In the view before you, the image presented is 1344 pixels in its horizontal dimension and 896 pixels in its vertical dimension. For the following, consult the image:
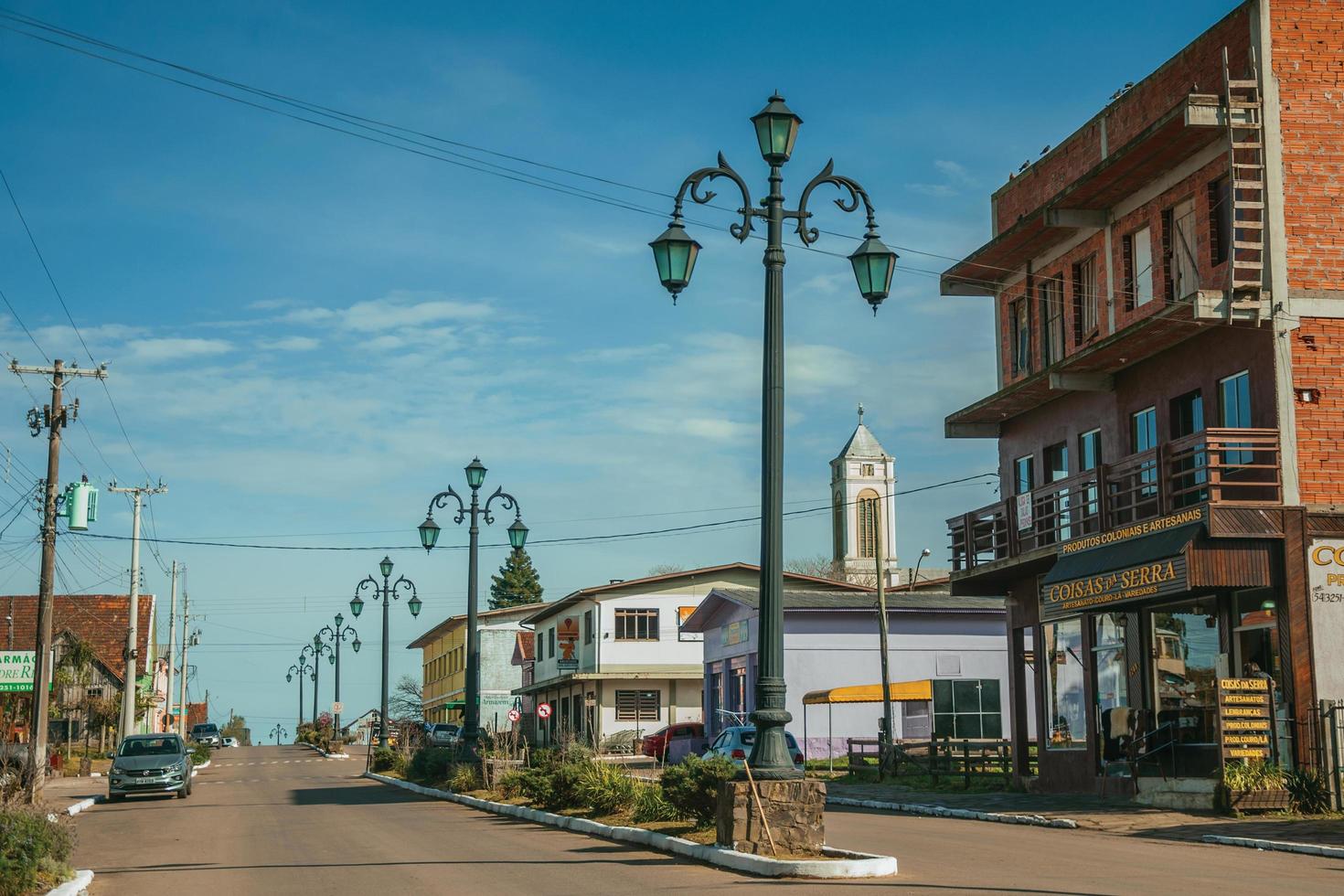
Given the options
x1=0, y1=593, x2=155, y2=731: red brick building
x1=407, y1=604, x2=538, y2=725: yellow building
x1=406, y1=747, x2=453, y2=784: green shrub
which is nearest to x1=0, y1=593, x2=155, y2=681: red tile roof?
x1=0, y1=593, x2=155, y2=731: red brick building

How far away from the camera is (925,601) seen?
48250 millimetres

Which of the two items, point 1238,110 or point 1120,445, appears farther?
point 1120,445

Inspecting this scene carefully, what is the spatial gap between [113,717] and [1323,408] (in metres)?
59.6

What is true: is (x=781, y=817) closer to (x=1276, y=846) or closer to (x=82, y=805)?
(x=1276, y=846)

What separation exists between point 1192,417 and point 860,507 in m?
86.6

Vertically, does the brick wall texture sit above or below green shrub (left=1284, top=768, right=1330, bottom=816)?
above

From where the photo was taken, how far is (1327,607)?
20.9m

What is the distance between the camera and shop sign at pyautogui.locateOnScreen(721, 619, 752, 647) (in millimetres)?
49719

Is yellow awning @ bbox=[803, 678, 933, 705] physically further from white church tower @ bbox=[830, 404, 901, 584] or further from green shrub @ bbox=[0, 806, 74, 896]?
white church tower @ bbox=[830, 404, 901, 584]

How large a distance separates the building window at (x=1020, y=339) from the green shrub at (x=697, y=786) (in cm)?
1533

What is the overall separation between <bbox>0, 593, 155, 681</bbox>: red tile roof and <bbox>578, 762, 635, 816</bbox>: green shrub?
195ft

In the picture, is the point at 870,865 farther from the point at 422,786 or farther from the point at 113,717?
the point at 113,717

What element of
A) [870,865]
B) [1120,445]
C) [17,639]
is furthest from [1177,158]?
[17,639]

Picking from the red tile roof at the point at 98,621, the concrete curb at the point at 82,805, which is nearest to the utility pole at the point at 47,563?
the concrete curb at the point at 82,805
